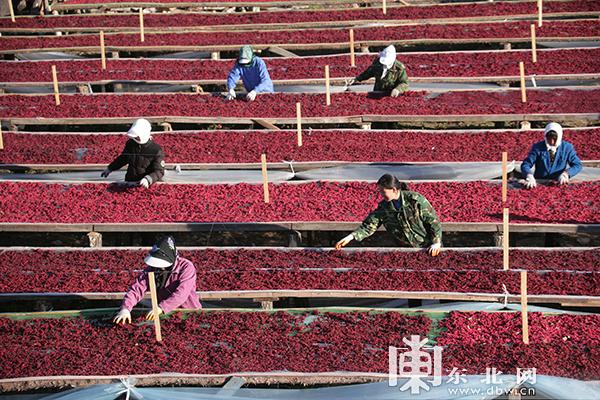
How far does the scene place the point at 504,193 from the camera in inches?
545

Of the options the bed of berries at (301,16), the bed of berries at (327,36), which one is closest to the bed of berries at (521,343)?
the bed of berries at (327,36)

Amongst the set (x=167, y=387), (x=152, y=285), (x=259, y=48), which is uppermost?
(x=259, y=48)

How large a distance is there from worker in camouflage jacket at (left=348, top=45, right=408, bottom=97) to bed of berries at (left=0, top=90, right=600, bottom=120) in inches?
7.5

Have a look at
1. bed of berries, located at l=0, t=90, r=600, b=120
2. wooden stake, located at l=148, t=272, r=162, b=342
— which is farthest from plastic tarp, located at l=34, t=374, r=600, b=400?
bed of berries, located at l=0, t=90, r=600, b=120

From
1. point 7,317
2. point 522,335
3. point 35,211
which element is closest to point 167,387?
point 7,317

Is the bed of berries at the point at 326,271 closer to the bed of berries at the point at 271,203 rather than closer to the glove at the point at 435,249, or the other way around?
the glove at the point at 435,249

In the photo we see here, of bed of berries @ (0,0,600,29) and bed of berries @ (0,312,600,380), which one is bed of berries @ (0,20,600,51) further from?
bed of berries @ (0,312,600,380)

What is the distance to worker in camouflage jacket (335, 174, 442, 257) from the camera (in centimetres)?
1130

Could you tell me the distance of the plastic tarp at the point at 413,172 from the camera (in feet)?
48.9

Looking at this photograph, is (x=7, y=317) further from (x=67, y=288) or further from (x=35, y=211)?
(x=35, y=211)

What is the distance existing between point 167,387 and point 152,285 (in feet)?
3.47

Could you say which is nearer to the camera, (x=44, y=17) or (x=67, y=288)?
(x=67, y=288)

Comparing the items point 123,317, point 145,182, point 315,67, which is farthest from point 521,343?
point 315,67

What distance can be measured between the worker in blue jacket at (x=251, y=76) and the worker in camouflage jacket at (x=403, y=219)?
23.0ft
